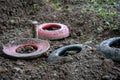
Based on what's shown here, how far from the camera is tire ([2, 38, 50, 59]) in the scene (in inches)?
170

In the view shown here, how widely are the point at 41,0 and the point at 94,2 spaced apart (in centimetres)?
130

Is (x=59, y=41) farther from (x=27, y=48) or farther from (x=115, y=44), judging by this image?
(x=115, y=44)

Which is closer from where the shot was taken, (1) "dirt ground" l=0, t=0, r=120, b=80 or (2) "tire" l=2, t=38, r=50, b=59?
(1) "dirt ground" l=0, t=0, r=120, b=80

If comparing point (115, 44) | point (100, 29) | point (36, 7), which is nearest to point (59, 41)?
point (100, 29)

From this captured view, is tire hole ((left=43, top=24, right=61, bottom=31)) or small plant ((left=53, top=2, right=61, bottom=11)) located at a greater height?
small plant ((left=53, top=2, right=61, bottom=11))

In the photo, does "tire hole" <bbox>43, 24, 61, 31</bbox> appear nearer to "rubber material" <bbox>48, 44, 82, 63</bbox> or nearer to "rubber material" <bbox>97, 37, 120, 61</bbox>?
"rubber material" <bbox>48, 44, 82, 63</bbox>

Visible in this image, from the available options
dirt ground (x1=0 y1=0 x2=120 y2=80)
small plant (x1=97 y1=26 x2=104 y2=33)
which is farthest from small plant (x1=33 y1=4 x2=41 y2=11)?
small plant (x1=97 y1=26 x2=104 y2=33)

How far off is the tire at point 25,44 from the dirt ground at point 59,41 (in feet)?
0.26

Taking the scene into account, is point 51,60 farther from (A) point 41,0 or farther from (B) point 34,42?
(A) point 41,0

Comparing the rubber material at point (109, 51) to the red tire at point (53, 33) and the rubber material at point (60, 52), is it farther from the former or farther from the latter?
the red tire at point (53, 33)

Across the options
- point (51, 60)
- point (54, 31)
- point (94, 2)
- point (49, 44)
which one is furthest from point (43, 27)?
point (94, 2)

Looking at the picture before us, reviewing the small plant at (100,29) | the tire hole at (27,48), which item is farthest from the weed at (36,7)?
the tire hole at (27,48)

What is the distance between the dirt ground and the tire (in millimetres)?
79

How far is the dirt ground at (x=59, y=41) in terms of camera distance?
3.79 meters
